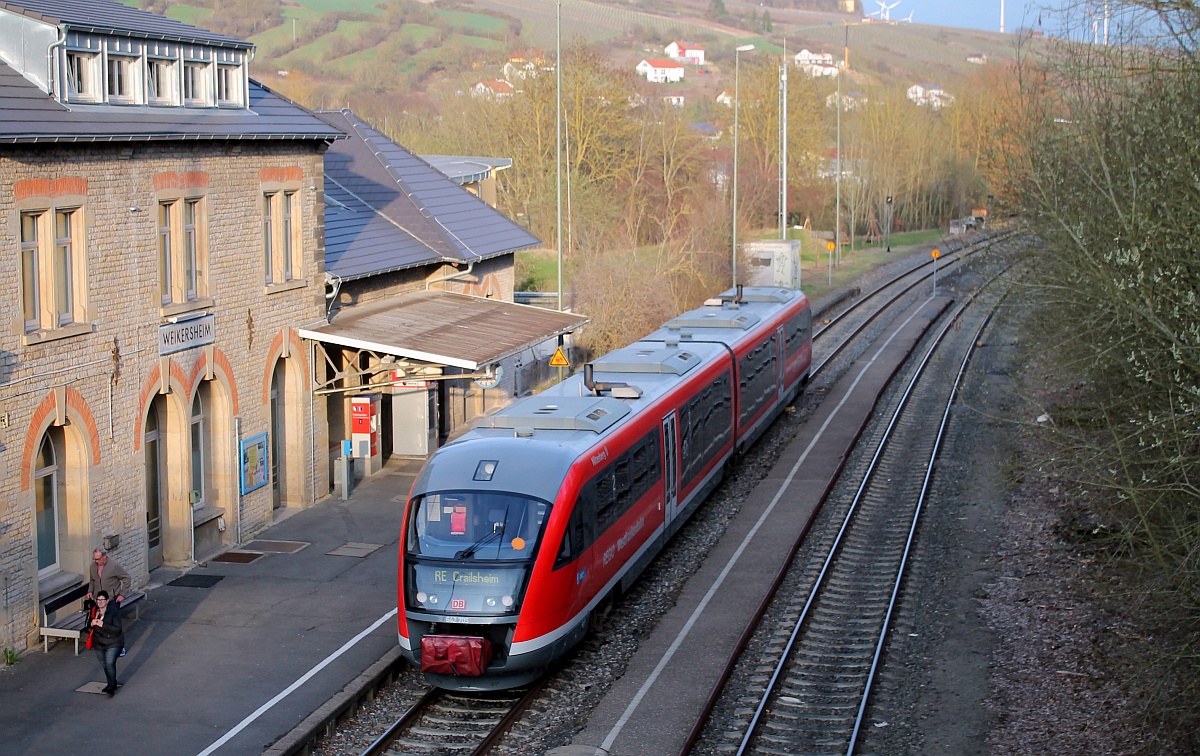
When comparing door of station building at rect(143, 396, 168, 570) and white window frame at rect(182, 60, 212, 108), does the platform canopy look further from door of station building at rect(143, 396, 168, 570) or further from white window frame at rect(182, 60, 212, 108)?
white window frame at rect(182, 60, 212, 108)

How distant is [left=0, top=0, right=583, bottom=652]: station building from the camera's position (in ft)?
44.2

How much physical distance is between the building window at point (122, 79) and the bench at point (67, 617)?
5.88 meters

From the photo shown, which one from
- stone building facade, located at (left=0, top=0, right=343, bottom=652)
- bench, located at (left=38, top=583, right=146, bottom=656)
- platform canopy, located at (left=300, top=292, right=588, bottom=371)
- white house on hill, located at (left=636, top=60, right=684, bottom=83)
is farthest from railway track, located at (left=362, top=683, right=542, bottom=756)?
white house on hill, located at (left=636, top=60, right=684, bottom=83)

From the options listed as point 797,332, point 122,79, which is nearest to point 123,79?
point 122,79

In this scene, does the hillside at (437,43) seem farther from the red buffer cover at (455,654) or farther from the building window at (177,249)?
the red buffer cover at (455,654)

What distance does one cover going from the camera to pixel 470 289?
2581 cm

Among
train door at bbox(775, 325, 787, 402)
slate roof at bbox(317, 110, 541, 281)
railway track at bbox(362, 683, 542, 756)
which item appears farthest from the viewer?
train door at bbox(775, 325, 787, 402)

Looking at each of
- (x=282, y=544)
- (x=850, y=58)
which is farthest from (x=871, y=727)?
(x=850, y=58)

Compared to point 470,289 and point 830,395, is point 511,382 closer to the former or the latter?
point 470,289

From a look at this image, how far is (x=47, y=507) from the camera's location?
14148 millimetres

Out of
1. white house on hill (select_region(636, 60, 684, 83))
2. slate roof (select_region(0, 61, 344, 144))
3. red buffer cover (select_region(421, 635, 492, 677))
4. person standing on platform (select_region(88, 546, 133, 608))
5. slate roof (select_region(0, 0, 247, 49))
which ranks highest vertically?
white house on hill (select_region(636, 60, 684, 83))

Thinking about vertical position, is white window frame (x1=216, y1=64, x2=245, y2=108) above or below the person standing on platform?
above

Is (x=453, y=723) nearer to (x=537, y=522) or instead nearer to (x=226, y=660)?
(x=537, y=522)

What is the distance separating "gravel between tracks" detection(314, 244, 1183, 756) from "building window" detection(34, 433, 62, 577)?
463 centimetres
